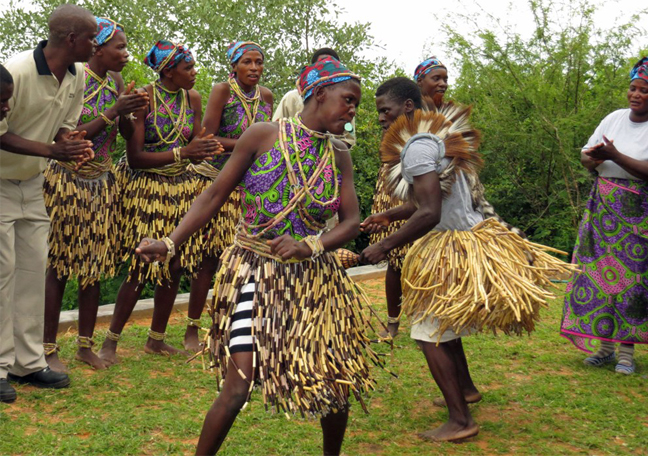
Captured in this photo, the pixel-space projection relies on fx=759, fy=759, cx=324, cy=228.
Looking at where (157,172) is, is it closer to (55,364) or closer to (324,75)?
(55,364)

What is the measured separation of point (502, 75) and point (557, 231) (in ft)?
7.04

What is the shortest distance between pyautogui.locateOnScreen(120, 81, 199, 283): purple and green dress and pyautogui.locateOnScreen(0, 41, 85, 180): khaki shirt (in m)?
0.78

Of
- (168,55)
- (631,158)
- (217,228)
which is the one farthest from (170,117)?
(631,158)

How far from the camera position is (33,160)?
457cm

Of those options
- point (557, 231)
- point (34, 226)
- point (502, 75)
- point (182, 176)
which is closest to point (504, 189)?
point (557, 231)

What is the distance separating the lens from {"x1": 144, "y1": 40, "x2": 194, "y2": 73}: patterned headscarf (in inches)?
211

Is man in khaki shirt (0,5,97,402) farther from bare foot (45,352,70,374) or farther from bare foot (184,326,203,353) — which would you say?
bare foot (184,326,203,353)

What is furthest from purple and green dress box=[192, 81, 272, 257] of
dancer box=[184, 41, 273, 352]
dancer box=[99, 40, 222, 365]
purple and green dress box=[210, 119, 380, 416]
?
purple and green dress box=[210, 119, 380, 416]

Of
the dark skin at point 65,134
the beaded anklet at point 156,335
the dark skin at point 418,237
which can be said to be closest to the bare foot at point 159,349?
the beaded anklet at point 156,335

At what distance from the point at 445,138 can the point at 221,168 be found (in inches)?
82.7

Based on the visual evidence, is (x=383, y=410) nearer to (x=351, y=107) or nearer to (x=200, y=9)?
(x=351, y=107)

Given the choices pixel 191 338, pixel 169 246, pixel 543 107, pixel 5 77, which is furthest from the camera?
pixel 543 107

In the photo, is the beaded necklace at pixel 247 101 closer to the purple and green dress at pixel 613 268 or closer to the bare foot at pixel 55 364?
the bare foot at pixel 55 364

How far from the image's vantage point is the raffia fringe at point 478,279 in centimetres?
399
